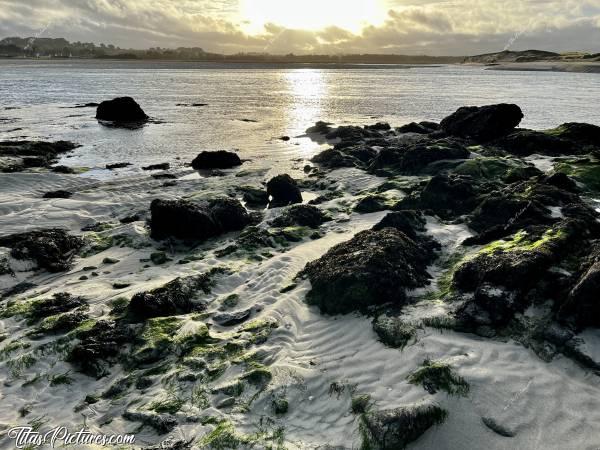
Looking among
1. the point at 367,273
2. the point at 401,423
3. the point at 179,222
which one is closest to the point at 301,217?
the point at 179,222

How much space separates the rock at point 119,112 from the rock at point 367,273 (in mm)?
40979

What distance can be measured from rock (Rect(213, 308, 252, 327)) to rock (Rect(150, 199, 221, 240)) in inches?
223

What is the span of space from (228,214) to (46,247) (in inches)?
243

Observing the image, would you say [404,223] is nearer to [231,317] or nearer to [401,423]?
[231,317]

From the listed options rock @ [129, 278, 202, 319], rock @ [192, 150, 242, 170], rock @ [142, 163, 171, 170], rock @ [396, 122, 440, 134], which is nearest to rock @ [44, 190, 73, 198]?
rock @ [142, 163, 171, 170]

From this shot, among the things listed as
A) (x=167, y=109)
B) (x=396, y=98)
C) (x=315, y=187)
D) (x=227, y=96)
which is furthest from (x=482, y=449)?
(x=227, y=96)

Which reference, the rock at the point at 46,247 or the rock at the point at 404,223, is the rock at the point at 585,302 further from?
the rock at the point at 46,247

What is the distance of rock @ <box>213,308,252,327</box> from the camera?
10.7m

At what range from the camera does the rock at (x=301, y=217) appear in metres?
16.7

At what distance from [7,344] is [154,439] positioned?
5025 millimetres

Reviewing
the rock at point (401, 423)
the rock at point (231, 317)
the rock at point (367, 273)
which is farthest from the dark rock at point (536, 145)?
the rock at point (401, 423)

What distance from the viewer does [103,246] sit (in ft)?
51.1

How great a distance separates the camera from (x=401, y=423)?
7.00 meters

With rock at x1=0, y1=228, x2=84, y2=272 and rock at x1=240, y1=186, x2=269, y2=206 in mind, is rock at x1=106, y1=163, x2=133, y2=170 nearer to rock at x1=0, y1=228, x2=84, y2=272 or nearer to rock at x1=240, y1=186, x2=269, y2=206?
rock at x1=240, y1=186, x2=269, y2=206
